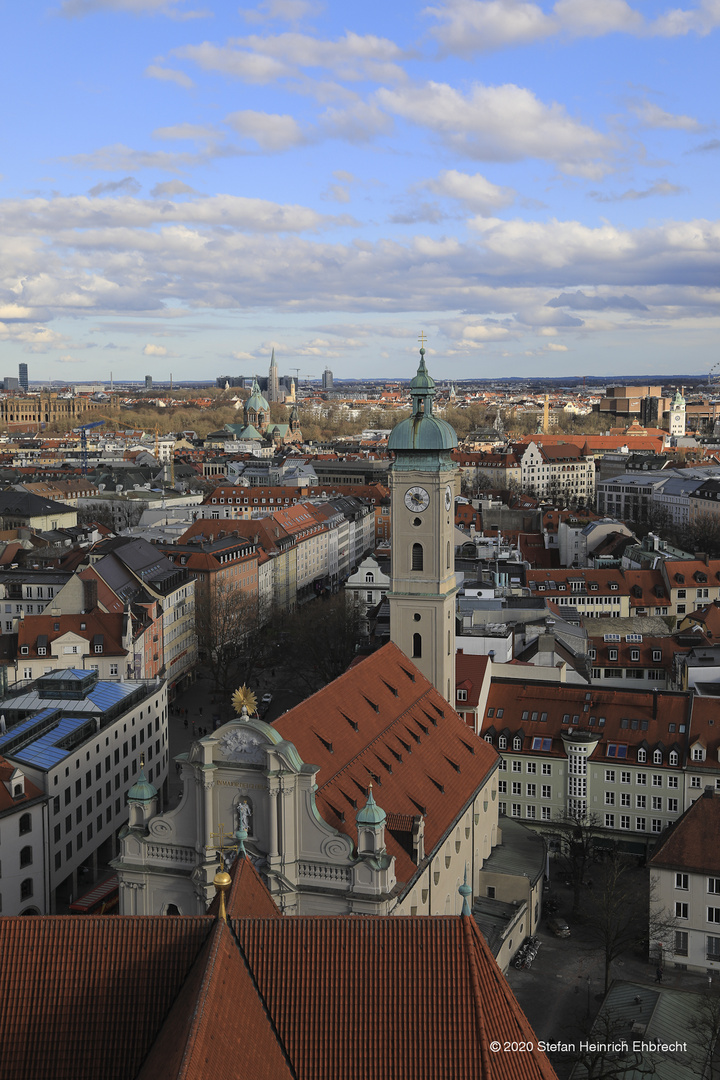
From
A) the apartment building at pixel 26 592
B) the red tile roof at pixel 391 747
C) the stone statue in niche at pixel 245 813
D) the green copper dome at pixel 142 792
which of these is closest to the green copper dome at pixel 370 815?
the red tile roof at pixel 391 747

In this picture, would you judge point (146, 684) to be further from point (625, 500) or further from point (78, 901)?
point (625, 500)

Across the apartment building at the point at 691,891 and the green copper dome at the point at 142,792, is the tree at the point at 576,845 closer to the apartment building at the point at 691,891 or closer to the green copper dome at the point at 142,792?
the apartment building at the point at 691,891

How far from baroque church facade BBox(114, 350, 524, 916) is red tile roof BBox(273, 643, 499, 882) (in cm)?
7

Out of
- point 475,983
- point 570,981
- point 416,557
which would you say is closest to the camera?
point 475,983

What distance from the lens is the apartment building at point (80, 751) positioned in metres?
51.1

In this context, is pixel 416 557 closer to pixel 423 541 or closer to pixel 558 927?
pixel 423 541

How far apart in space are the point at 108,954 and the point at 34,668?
56.0 meters

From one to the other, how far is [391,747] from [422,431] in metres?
18.2

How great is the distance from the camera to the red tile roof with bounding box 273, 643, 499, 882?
37594 mm

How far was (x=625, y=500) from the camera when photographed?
7633 inches

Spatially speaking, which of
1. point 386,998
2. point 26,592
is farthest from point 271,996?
point 26,592

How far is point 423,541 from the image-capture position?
5522 centimetres

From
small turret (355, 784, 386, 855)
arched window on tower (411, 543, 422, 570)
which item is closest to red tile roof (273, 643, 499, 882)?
small turret (355, 784, 386, 855)

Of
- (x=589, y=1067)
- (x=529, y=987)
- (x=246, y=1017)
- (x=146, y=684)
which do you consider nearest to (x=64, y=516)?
(x=146, y=684)
